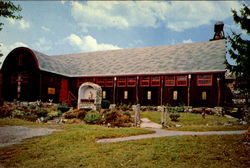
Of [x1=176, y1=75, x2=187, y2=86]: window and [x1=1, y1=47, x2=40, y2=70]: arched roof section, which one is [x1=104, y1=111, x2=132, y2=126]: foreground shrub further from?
[x1=1, y1=47, x2=40, y2=70]: arched roof section

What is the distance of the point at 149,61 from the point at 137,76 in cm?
350

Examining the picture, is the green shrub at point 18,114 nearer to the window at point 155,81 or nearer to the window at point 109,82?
the window at point 109,82

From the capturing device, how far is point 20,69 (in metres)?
28.9

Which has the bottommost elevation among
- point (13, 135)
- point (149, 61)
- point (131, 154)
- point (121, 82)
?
point (13, 135)

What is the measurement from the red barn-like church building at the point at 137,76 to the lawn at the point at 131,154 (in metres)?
16.8

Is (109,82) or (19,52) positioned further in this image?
(109,82)

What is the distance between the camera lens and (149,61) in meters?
30.2

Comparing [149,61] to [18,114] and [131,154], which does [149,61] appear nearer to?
[18,114]

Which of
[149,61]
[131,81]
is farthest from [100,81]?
[149,61]

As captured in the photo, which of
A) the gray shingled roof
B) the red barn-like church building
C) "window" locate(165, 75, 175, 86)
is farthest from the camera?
"window" locate(165, 75, 175, 86)

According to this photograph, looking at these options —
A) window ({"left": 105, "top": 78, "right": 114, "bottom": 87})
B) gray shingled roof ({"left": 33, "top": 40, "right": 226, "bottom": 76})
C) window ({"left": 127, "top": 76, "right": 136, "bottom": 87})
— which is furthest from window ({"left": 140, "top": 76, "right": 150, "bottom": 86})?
window ({"left": 105, "top": 78, "right": 114, "bottom": 87})

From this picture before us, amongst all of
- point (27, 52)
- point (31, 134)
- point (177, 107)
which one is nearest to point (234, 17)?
point (177, 107)

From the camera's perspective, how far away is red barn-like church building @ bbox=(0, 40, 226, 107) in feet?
83.0

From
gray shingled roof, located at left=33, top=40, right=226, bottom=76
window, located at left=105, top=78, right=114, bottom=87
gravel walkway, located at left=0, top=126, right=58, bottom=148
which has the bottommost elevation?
gravel walkway, located at left=0, top=126, right=58, bottom=148
